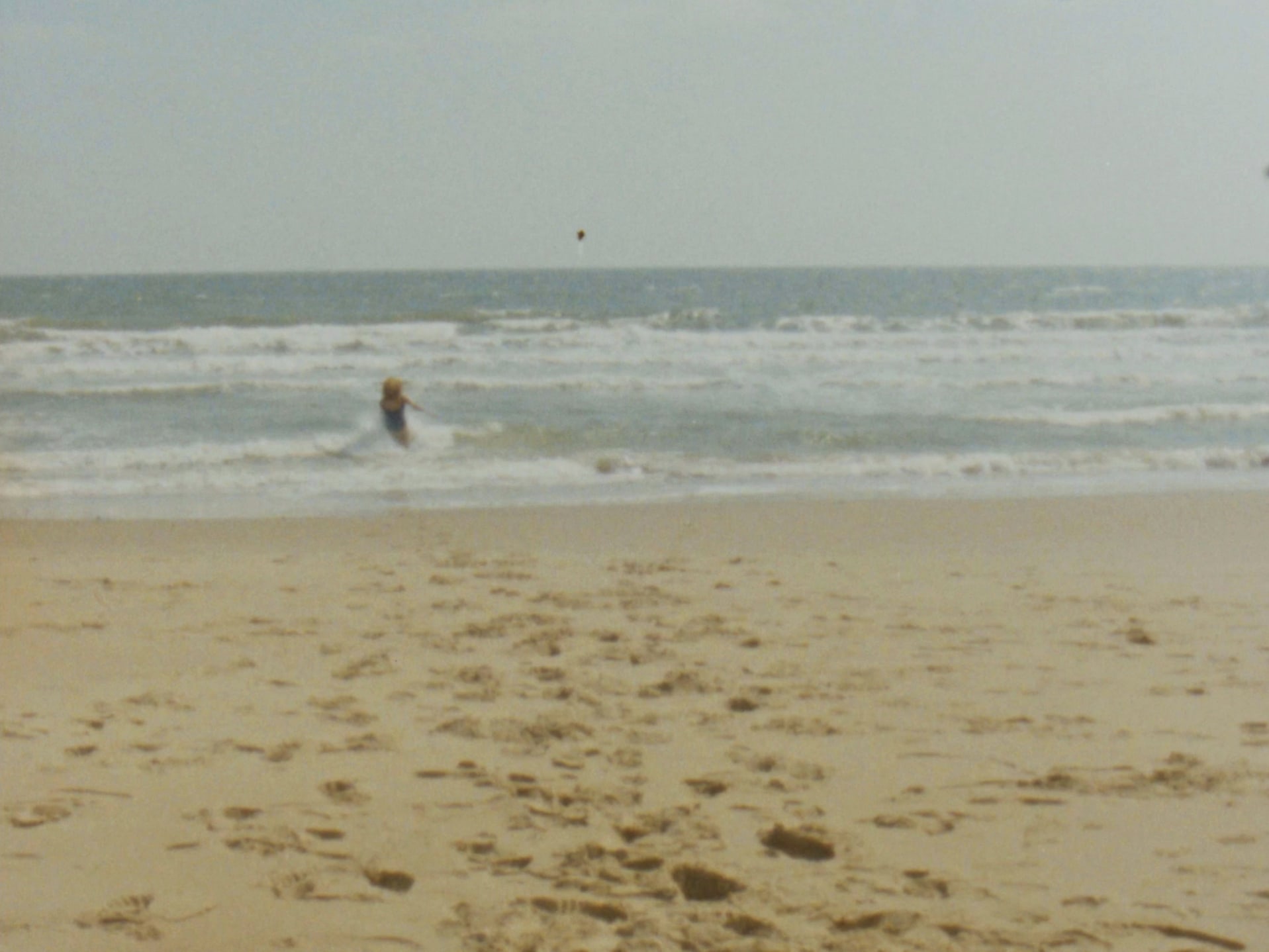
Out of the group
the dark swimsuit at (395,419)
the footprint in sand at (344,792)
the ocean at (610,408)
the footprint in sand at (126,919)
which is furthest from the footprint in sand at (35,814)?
the dark swimsuit at (395,419)

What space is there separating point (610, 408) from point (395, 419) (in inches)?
153

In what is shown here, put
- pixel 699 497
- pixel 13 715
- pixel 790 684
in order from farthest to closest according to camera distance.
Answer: pixel 699 497, pixel 790 684, pixel 13 715

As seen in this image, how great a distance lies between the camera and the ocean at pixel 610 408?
10758 millimetres

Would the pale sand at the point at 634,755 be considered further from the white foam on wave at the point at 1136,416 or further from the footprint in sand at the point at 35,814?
the white foam on wave at the point at 1136,416

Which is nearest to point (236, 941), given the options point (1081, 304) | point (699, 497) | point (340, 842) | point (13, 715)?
point (340, 842)

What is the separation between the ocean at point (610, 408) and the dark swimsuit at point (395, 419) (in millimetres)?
133

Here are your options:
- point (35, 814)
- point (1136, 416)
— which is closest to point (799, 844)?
point (35, 814)

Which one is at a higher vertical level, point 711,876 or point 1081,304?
point 1081,304

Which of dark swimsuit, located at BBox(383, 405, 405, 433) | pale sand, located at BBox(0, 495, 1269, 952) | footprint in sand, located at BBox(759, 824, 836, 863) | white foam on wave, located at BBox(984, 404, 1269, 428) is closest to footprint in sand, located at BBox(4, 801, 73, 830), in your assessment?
pale sand, located at BBox(0, 495, 1269, 952)

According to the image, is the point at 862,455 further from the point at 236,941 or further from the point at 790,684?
the point at 236,941

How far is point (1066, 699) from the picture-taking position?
4578 mm

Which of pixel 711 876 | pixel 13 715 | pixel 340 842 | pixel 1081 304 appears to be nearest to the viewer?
pixel 711 876

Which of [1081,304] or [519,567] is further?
[1081,304]

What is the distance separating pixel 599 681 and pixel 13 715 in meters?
2.00
